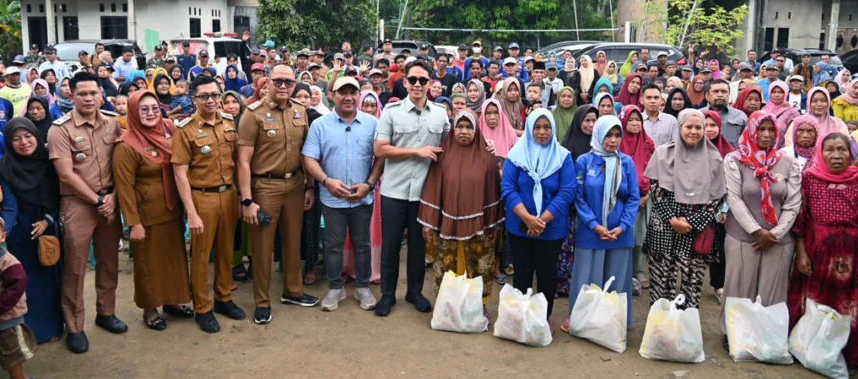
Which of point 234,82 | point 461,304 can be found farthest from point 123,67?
point 461,304

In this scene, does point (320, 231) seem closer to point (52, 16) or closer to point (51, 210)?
point (51, 210)

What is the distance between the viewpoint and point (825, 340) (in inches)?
173

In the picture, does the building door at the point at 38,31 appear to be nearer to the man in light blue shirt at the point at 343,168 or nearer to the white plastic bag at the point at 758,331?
the man in light blue shirt at the point at 343,168

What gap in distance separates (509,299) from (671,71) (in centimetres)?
848

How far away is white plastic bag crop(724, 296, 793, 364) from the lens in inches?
177

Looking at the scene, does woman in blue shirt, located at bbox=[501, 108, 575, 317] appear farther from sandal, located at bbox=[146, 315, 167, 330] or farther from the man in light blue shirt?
sandal, located at bbox=[146, 315, 167, 330]

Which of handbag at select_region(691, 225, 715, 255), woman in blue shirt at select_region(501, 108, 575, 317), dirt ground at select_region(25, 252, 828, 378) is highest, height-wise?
woman in blue shirt at select_region(501, 108, 575, 317)

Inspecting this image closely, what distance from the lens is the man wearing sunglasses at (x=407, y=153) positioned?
5133 millimetres

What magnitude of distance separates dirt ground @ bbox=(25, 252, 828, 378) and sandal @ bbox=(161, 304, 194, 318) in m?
0.07

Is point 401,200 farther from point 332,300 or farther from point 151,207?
point 151,207

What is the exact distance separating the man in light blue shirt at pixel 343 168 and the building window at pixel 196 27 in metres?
23.4

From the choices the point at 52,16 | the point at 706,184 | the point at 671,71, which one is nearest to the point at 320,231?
the point at 706,184

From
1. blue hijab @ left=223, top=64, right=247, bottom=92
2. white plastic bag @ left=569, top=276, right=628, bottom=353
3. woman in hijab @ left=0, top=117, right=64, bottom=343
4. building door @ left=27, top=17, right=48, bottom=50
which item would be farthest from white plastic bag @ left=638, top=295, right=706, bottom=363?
building door @ left=27, top=17, right=48, bottom=50

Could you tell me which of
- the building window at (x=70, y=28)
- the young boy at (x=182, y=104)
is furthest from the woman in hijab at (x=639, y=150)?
the building window at (x=70, y=28)
